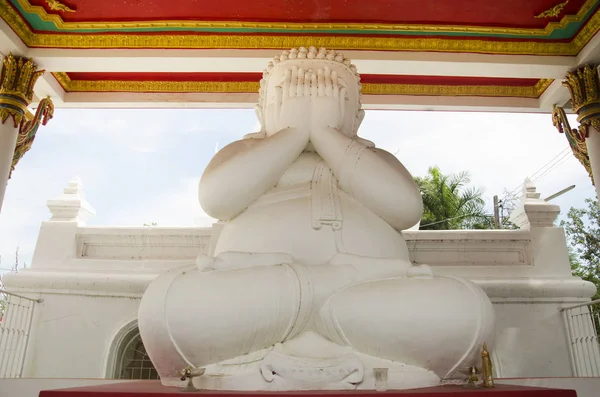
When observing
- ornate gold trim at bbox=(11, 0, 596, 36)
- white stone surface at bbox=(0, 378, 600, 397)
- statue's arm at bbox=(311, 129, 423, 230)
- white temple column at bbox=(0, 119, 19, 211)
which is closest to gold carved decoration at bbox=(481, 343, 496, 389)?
statue's arm at bbox=(311, 129, 423, 230)

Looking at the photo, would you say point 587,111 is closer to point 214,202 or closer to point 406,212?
point 406,212

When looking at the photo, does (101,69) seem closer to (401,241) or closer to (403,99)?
(403,99)

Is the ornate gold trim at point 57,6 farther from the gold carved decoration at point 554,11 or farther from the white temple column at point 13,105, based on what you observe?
the gold carved decoration at point 554,11

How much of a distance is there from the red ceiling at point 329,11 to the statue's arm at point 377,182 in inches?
149

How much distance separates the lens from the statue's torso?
65.8 inches

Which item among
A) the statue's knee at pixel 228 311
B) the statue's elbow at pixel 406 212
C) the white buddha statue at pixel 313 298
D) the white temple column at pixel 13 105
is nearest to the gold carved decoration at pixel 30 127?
the white temple column at pixel 13 105

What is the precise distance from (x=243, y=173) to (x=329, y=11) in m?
4.02

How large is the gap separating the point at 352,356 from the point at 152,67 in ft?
16.8

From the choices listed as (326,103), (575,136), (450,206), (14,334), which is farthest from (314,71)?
(450,206)

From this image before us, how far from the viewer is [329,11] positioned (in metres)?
5.25

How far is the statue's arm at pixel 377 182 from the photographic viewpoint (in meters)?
1.76

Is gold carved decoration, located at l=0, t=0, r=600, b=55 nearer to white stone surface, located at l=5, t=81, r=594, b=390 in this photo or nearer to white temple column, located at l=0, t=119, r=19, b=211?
white temple column, located at l=0, t=119, r=19, b=211

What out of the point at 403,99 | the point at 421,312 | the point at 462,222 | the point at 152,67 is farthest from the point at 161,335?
the point at 462,222

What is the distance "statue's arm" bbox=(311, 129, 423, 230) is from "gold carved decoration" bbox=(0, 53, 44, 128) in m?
4.75
